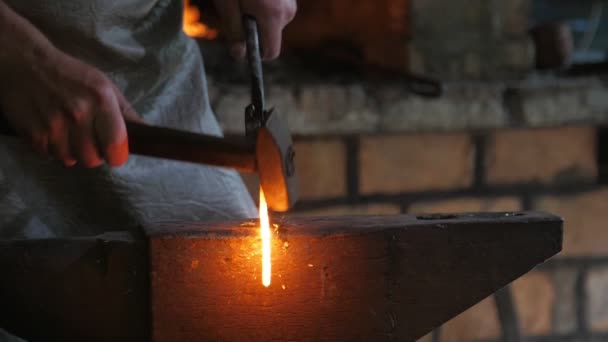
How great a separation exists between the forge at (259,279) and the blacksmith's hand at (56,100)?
11cm

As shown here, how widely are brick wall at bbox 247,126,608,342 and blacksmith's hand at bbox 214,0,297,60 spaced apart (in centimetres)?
73

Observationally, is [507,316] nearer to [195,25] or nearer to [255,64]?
[195,25]

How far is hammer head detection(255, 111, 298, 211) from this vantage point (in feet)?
2.95

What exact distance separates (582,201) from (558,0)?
2.86 ft

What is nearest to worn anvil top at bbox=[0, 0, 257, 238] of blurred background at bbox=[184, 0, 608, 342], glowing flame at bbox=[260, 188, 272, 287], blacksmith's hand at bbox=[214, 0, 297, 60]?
blacksmith's hand at bbox=[214, 0, 297, 60]

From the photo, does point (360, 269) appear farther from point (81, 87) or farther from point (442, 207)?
point (442, 207)

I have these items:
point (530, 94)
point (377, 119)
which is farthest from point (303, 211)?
point (530, 94)

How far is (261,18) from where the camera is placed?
3.93 feet

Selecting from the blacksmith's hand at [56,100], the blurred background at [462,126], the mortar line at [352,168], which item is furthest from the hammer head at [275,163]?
the mortar line at [352,168]

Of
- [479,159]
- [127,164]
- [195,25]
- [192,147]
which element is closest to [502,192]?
[479,159]

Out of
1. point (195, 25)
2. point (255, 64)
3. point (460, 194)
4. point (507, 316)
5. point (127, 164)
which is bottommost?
point (507, 316)

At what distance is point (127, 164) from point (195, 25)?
4.60ft

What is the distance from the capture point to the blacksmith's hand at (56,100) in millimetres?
978

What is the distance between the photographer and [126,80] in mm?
1237
